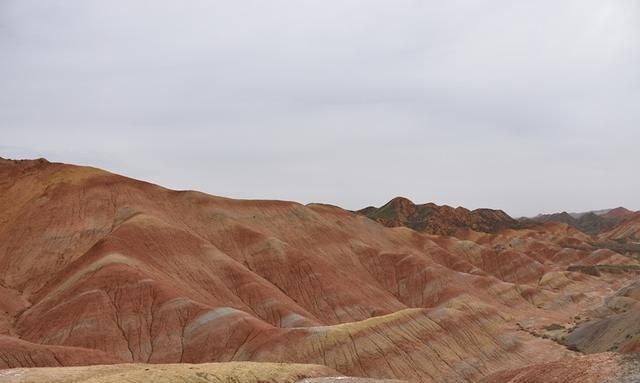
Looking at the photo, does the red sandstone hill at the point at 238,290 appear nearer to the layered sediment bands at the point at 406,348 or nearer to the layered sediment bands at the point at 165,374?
the layered sediment bands at the point at 406,348

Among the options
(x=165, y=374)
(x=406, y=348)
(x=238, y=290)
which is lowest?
(x=406, y=348)

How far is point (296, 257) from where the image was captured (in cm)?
10831

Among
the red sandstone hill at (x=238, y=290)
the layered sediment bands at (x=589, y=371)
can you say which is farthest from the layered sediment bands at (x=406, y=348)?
the layered sediment bands at (x=589, y=371)

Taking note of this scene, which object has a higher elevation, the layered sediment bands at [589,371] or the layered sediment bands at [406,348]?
the layered sediment bands at [589,371]

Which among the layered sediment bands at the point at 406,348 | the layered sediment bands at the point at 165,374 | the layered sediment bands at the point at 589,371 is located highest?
the layered sediment bands at the point at 589,371

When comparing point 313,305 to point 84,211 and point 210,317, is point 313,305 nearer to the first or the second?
point 210,317

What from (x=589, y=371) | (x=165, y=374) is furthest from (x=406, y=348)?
(x=589, y=371)

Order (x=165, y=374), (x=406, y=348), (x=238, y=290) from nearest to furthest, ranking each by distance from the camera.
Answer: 1. (x=165, y=374)
2. (x=406, y=348)
3. (x=238, y=290)

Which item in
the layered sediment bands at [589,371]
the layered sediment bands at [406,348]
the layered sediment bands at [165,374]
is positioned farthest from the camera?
the layered sediment bands at [406,348]

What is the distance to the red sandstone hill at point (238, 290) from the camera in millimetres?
65250

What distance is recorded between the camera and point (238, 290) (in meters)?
88.6

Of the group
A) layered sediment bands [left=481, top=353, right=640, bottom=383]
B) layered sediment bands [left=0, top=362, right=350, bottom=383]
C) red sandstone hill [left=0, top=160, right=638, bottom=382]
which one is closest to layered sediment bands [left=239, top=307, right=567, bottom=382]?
red sandstone hill [left=0, top=160, right=638, bottom=382]

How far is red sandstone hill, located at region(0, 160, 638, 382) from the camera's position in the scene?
2569 inches

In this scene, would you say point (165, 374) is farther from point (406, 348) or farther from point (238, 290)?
point (238, 290)
